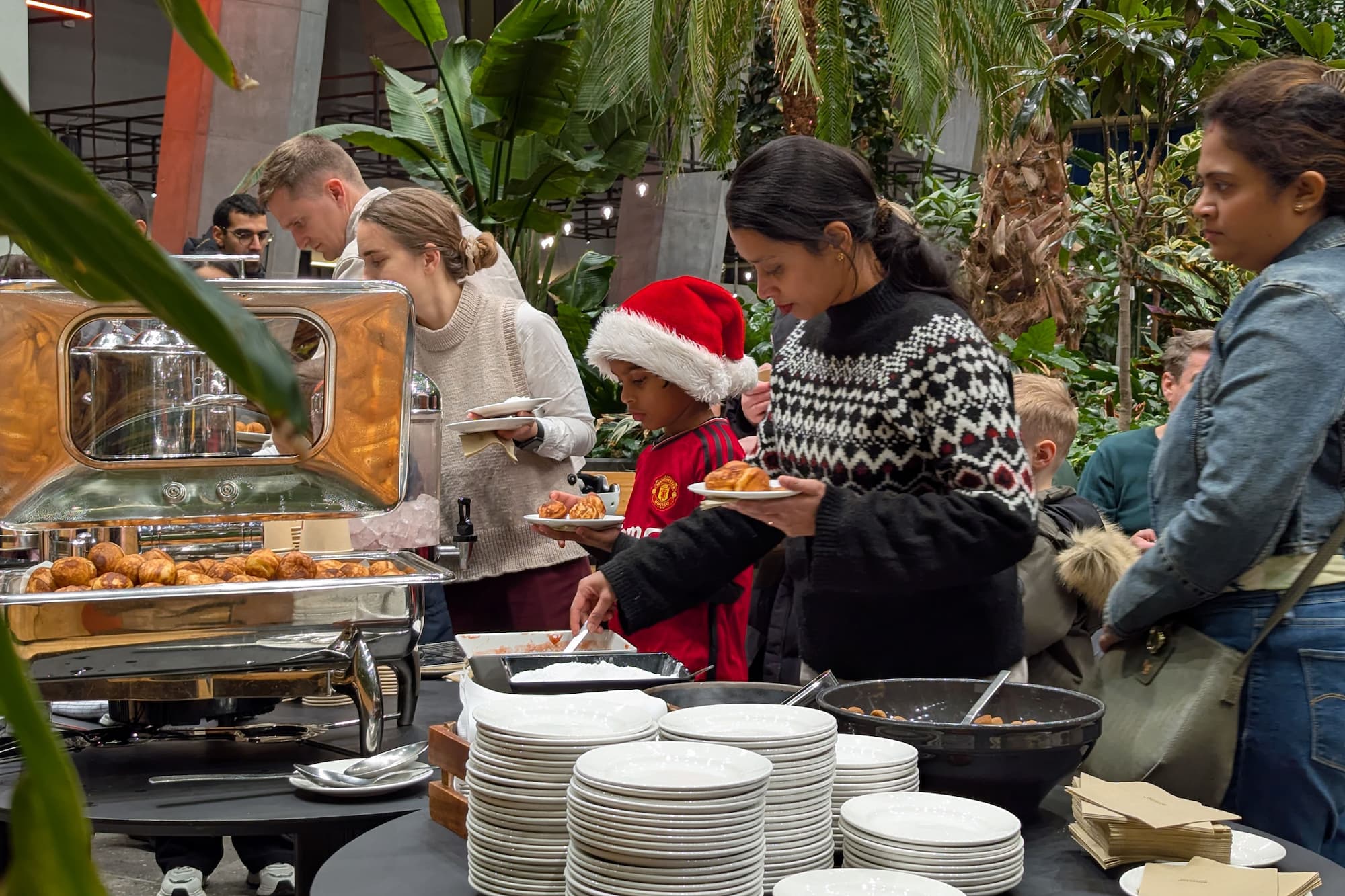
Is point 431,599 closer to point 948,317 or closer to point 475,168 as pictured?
point 948,317

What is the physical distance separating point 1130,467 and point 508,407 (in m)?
2.01

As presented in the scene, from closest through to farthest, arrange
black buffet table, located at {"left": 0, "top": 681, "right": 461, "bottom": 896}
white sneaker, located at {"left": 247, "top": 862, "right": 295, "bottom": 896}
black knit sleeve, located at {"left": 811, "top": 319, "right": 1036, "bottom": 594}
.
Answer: black buffet table, located at {"left": 0, "top": 681, "right": 461, "bottom": 896} → black knit sleeve, located at {"left": 811, "top": 319, "right": 1036, "bottom": 594} → white sneaker, located at {"left": 247, "top": 862, "right": 295, "bottom": 896}

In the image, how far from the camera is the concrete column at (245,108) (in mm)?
8594

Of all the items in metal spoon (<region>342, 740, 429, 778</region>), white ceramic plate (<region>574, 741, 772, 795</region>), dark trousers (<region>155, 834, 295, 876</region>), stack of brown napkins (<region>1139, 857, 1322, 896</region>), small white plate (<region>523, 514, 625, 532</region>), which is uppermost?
white ceramic plate (<region>574, 741, 772, 795</region>)

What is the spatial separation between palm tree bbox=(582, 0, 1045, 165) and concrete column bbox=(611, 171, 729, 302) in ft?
18.2

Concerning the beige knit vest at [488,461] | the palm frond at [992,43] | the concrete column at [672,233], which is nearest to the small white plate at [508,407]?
the beige knit vest at [488,461]

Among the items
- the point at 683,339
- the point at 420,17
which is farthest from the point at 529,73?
the point at 683,339

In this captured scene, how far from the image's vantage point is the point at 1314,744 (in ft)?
5.25

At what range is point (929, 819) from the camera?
1186mm

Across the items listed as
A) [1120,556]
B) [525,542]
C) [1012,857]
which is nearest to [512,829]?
[1012,857]

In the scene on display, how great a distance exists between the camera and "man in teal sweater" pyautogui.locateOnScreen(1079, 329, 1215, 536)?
3799 millimetres

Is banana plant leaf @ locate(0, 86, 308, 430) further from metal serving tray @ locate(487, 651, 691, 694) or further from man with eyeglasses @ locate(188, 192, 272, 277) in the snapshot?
man with eyeglasses @ locate(188, 192, 272, 277)

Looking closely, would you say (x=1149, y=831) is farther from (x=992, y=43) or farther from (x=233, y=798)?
(x=992, y=43)

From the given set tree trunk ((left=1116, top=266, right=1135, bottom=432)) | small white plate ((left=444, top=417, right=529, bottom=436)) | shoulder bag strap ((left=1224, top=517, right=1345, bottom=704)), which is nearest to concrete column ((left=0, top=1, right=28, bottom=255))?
small white plate ((left=444, top=417, right=529, bottom=436))
